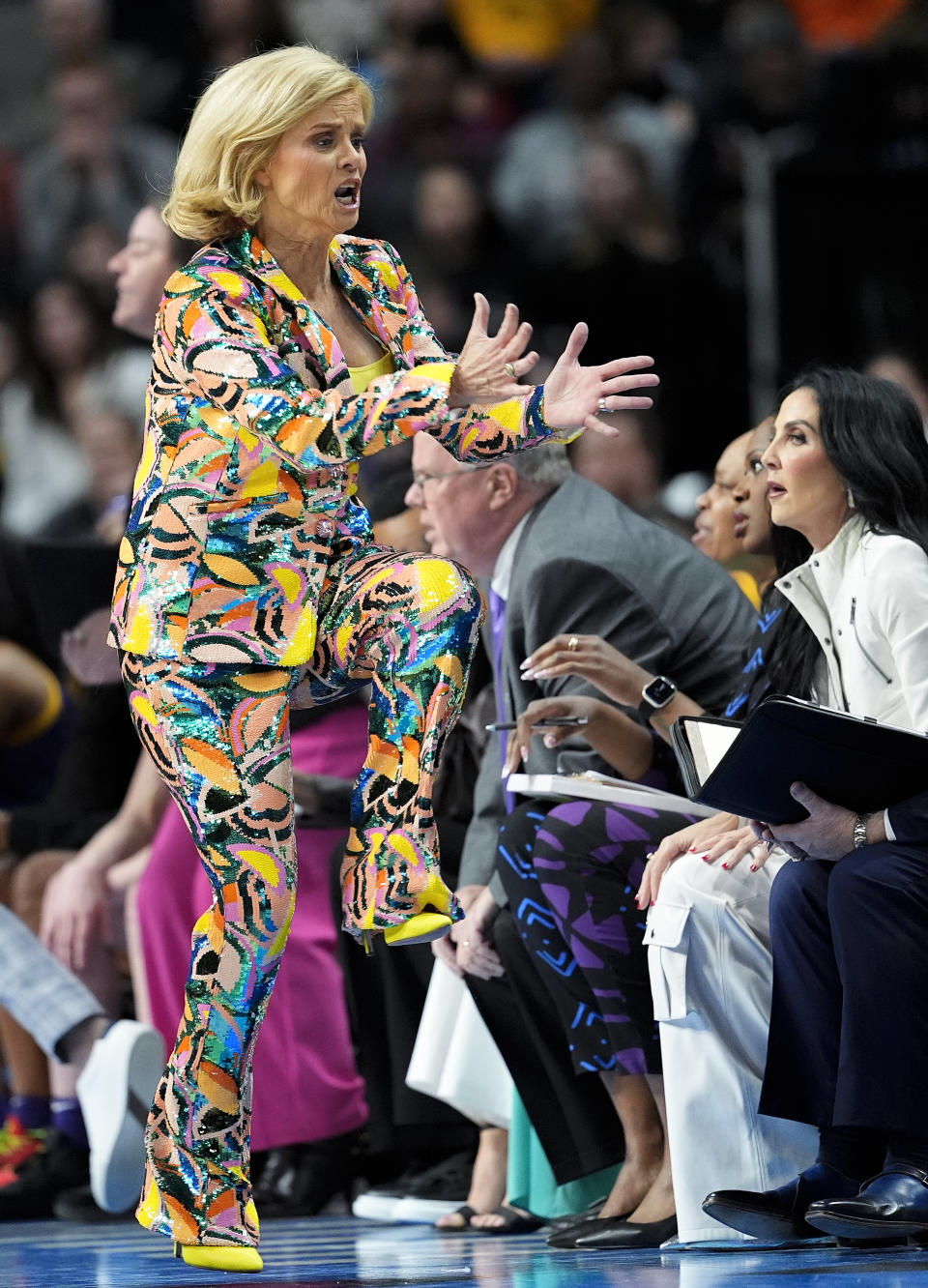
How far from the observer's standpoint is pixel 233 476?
7.13 ft

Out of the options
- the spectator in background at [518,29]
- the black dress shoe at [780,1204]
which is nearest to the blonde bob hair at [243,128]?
the black dress shoe at [780,1204]

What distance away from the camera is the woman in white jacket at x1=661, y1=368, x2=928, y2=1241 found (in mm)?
2078

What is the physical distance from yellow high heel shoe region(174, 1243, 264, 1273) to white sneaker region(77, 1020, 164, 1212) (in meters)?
1.16

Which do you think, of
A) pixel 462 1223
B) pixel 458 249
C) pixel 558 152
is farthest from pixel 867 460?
pixel 558 152

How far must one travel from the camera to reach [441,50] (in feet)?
23.9

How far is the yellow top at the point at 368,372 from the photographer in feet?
7.41

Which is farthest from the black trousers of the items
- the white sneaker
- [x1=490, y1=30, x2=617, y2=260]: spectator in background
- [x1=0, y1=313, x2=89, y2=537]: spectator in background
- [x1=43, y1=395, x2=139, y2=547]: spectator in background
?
[x1=0, y1=313, x2=89, y2=537]: spectator in background

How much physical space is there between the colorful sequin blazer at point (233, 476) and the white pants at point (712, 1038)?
2.12 feet

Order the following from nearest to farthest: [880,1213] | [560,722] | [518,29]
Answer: [880,1213] → [560,722] → [518,29]

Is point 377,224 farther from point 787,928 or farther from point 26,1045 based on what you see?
point 787,928

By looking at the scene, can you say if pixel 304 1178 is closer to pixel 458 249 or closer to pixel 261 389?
pixel 261 389

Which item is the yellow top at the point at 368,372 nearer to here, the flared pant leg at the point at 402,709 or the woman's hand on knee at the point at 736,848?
the flared pant leg at the point at 402,709

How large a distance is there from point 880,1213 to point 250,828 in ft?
2.70

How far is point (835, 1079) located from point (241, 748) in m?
0.82
